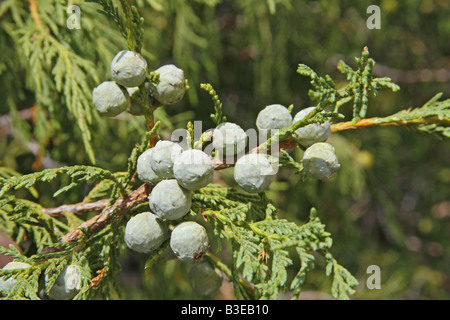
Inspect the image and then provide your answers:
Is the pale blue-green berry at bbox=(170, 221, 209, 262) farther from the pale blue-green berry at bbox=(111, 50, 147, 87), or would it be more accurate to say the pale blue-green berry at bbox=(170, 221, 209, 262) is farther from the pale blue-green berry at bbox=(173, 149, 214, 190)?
the pale blue-green berry at bbox=(111, 50, 147, 87)

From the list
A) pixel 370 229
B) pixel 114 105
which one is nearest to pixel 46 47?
pixel 114 105

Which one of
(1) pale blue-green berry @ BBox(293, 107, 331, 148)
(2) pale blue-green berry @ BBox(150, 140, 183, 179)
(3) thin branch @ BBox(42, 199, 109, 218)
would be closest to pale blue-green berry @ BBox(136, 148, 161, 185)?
(2) pale blue-green berry @ BBox(150, 140, 183, 179)

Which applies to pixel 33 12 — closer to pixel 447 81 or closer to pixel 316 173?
pixel 316 173

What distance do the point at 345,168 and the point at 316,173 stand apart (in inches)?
66.3

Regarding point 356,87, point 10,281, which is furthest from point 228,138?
point 10,281

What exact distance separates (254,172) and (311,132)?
0.19 m

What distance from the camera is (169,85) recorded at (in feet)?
3.38

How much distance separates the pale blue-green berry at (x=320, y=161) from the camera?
959 mm

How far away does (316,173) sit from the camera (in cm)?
98

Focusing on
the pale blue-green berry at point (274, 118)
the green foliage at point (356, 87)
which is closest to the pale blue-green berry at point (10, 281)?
the pale blue-green berry at point (274, 118)

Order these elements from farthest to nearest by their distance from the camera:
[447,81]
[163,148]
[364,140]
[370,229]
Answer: [370,229]
[447,81]
[364,140]
[163,148]

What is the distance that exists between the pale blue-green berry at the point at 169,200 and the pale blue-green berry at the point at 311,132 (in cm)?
33

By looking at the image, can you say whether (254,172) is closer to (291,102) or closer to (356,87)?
(356,87)

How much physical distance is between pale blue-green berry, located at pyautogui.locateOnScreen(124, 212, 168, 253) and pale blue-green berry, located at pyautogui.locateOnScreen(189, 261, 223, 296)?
260mm
